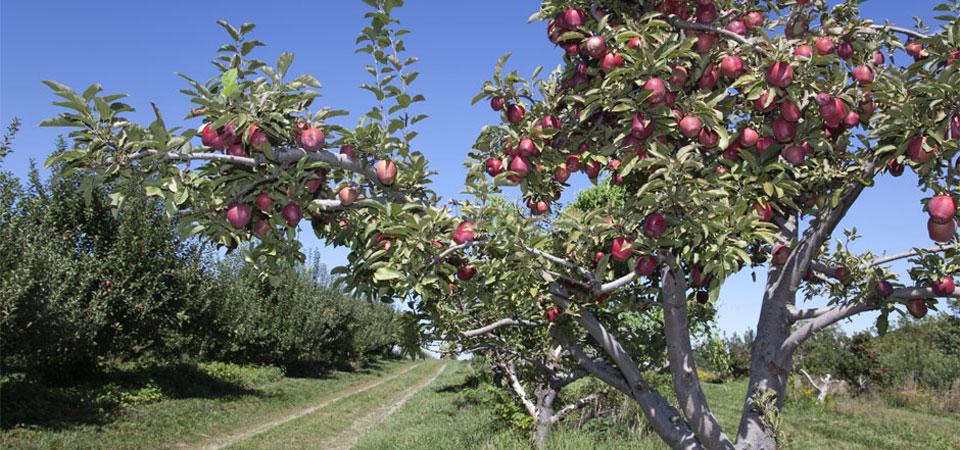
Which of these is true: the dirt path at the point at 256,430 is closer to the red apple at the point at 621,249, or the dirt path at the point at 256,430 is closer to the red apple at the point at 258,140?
the red apple at the point at 258,140

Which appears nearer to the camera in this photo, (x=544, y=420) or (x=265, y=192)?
(x=265, y=192)

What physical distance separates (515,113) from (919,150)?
2217mm

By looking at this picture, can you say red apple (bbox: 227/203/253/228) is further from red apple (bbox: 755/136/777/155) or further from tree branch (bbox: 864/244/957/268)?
tree branch (bbox: 864/244/957/268)

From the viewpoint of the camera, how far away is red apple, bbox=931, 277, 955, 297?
3552 mm

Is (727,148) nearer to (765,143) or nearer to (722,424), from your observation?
(765,143)

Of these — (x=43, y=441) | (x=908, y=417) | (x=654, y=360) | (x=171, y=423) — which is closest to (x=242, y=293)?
(x=171, y=423)

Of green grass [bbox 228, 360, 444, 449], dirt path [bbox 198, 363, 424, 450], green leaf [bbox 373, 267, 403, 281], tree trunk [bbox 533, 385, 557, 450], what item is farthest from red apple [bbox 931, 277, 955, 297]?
dirt path [bbox 198, 363, 424, 450]

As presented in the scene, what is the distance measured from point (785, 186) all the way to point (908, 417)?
70.6 feet

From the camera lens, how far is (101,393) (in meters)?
15.3

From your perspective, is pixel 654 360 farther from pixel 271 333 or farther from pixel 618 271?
pixel 271 333

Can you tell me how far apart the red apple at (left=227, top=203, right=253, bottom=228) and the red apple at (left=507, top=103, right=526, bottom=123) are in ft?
5.66

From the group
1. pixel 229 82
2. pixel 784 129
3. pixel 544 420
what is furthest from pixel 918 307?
pixel 544 420

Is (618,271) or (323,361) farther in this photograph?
(323,361)

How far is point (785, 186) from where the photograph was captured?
3074 mm
